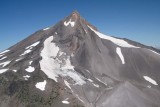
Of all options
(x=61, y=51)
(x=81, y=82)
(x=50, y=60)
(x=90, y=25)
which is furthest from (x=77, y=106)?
(x=90, y=25)

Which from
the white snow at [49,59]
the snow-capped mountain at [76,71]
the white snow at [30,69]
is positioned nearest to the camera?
the snow-capped mountain at [76,71]

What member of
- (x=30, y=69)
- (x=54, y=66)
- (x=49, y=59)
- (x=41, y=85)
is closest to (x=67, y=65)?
(x=54, y=66)

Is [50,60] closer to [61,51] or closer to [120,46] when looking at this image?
[61,51]

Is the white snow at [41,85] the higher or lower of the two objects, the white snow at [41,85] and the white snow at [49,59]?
the lower

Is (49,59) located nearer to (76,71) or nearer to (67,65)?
(67,65)

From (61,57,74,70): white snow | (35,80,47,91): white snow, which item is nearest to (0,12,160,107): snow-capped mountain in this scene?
(35,80,47,91): white snow

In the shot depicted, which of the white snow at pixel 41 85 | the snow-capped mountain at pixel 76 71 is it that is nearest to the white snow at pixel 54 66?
the snow-capped mountain at pixel 76 71

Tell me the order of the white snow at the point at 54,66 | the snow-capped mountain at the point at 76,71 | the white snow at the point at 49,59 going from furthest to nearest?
the white snow at the point at 54,66
the white snow at the point at 49,59
the snow-capped mountain at the point at 76,71

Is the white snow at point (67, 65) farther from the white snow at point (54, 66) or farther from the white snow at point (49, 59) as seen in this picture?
the white snow at point (49, 59)
